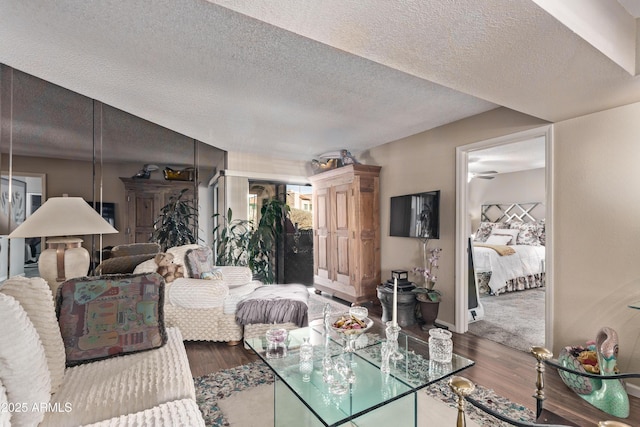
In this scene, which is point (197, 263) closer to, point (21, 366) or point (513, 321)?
point (21, 366)

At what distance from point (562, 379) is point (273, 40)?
127 inches

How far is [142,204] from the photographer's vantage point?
3555 mm

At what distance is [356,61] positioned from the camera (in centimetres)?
214

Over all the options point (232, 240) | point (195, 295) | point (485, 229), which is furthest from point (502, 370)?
point (485, 229)

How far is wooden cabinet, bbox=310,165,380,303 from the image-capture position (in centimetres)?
422

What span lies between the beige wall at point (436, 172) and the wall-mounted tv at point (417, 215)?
0.12 metres

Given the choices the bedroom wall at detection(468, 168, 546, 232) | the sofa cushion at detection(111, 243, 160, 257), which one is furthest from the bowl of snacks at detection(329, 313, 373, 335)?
the bedroom wall at detection(468, 168, 546, 232)

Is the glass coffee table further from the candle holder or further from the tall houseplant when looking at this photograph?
the tall houseplant

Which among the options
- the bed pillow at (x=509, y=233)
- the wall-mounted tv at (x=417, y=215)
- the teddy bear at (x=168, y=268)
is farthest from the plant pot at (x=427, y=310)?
the bed pillow at (x=509, y=233)

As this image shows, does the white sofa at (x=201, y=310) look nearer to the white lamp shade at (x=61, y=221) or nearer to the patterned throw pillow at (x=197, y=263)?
the patterned throw pillow at (x=197, y=263)

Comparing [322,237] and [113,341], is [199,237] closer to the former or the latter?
[322,237]

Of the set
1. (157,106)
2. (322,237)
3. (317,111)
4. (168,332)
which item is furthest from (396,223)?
(157,106)

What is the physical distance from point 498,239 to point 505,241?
15 centimetres

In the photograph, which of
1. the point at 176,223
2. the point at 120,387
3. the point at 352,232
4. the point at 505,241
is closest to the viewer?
the point at 120,387
